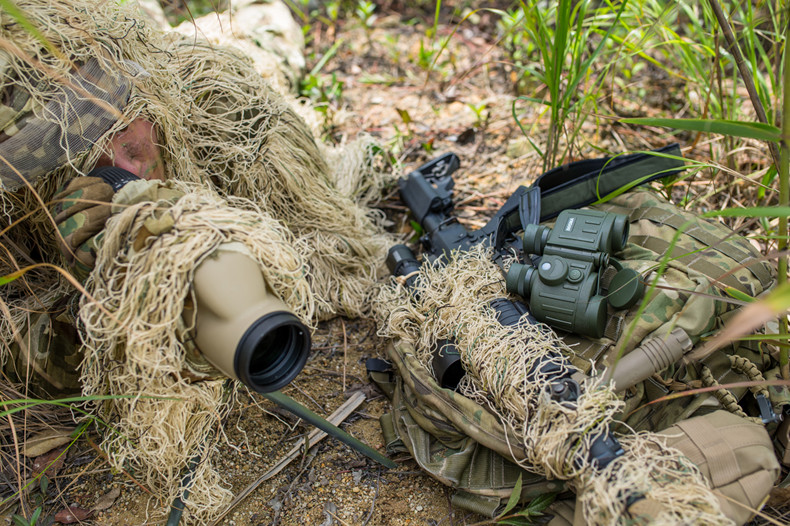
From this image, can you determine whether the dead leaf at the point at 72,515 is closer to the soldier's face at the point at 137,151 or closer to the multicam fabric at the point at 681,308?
the soldier's face at the point at 137,151

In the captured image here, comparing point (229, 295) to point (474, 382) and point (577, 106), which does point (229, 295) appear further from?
point (577, 106)

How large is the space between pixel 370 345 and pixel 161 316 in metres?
1.10

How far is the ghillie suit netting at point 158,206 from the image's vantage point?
4.33 feet

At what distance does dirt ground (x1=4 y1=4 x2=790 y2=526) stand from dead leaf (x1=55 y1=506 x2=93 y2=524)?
2 centimetres

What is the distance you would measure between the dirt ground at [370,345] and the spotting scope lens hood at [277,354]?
1.65 ft

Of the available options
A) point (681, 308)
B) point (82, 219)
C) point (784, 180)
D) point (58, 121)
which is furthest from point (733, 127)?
point (58, 121)

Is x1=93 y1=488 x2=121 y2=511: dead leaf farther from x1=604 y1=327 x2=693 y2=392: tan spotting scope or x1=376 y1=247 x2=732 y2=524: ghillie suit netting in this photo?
x1=604 y1=327 x2=693 y2=392: tan spotting scope

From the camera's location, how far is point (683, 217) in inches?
75.3

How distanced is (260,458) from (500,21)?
339cm

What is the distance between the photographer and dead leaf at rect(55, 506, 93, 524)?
168 centimetres

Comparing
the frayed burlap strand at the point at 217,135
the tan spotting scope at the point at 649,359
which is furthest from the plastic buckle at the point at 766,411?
the frayed burlap strand at the point at 217,135

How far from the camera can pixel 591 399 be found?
1.42 m

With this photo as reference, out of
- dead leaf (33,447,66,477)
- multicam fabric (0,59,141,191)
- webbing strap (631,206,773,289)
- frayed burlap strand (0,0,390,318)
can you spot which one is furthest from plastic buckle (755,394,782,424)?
dead leaf (33,447,66,477)

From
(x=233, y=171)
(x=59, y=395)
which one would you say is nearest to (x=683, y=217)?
(x=233, y=171)
